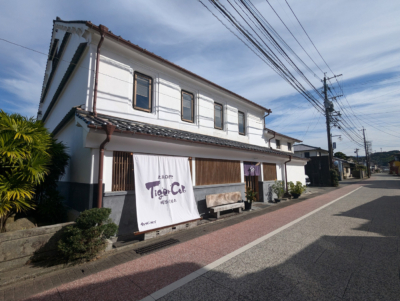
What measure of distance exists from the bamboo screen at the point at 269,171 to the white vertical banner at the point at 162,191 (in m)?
7.69

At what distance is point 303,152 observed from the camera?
1302 inches

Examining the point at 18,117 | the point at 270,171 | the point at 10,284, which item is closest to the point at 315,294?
the point at 10,284

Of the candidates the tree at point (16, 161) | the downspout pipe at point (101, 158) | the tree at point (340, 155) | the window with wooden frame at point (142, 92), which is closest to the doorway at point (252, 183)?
the window with wooden frame at point (142, 92)

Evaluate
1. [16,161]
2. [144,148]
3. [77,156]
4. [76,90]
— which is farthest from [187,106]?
[16,161]

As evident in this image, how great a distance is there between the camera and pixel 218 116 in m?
12.2

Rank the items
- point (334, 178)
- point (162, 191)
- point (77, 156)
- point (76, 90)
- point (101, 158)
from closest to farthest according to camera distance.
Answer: point (101, 158), point (162, 191), point (77, 156), point (76, 90), point (334, 178)

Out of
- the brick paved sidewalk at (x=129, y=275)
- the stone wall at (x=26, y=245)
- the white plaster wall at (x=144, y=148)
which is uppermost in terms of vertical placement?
the white plaster wall at (x=144, y=148)

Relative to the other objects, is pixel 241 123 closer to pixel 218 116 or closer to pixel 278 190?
pixel 218 116

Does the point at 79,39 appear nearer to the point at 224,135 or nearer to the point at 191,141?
the point at 191,141

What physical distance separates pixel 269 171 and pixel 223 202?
248 inches

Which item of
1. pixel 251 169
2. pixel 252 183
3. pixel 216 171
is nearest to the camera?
pixel 216 171

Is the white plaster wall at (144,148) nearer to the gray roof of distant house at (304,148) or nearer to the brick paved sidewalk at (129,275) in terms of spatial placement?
the brick paved sidewalk at (129,275)

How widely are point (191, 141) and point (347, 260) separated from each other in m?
5.56

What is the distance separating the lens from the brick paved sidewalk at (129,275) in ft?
10.8
